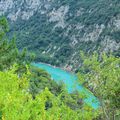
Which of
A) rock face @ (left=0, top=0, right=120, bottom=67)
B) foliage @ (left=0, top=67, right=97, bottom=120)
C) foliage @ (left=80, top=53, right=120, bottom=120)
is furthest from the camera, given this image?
rock face @ (left=0, top=0, right=120, bottom=67)

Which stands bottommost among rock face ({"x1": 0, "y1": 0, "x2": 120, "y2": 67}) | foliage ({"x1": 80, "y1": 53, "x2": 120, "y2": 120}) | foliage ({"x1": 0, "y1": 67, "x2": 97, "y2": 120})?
rock face ({"x1": 0, "y1": 0, "x2": 120, "y2": 67})

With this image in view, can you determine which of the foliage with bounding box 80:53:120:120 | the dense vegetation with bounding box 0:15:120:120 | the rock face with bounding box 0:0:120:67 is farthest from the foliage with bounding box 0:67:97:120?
the rock face with bounding box 0:0:120:67

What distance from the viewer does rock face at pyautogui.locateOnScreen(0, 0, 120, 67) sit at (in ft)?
332

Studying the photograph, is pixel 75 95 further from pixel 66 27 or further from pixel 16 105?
pixel 66 27

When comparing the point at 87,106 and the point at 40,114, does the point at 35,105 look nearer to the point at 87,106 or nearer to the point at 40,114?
the point at 40,114

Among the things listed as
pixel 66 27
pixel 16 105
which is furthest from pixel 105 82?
pixel 66 27

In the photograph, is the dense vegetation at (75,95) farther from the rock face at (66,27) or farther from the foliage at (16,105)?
the rock face at (66,27)

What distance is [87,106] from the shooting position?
13953 millimetres

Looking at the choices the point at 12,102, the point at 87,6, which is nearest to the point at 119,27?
the point at 87,6

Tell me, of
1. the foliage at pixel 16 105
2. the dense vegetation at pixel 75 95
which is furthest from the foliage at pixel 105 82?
the foliage at pixel 16 105

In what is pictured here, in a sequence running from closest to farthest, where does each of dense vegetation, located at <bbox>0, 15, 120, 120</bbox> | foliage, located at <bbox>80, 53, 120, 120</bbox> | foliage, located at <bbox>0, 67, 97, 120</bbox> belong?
1. foliage, located at <bbox>0, 67, 97, 120</bbox>
2. dense vegetation, located at <bbox>0, 15, 120, 120</bbox>
3. foliage, located at <bbox>80, 53, 120, 120</bbox>

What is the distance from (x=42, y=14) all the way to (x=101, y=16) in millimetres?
38344

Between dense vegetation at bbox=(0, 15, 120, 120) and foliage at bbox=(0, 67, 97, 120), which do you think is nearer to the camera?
foliage at bbox=(0, 67, 97, 120)

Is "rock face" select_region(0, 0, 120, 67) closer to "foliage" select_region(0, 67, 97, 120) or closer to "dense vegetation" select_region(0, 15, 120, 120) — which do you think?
"dense vegetation" select_region(0, 15, 120, 120)
